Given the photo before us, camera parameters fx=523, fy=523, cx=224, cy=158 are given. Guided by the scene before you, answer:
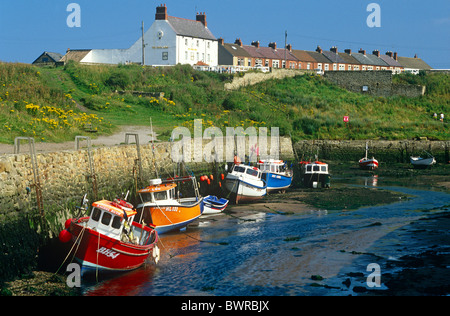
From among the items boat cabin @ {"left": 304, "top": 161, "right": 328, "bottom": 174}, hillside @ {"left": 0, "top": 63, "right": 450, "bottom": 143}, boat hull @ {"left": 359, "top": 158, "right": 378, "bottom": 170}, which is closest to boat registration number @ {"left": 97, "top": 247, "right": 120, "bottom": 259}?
hillside @ {"left": 0, "top": 63, "right": 450, "bottom": 143}

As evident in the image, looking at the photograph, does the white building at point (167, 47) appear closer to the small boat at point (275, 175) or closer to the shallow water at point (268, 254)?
the small boat at point (275, 175)

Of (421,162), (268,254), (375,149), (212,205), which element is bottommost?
(268,254)

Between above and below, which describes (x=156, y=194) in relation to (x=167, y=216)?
above

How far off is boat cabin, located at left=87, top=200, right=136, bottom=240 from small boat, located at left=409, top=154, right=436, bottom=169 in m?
36.0

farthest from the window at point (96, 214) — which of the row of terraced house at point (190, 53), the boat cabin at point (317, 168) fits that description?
the row of terraced house at point (190, 53)

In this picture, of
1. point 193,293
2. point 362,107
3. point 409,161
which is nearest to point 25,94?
point 193,293

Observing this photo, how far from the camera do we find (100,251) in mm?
17516

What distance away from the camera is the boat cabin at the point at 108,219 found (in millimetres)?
18109

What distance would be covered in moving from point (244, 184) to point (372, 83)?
45.9m

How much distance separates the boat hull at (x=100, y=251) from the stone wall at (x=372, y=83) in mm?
58933

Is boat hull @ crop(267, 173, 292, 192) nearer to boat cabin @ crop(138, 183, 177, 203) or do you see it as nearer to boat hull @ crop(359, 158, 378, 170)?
boat cabin @ crop(138, 183, 177, 203)

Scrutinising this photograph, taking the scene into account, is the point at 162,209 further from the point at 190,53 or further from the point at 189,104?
the point at 190,53

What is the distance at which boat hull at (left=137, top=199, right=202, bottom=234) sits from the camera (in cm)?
2314

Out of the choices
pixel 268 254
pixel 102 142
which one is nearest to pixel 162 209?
pixel 268 254
